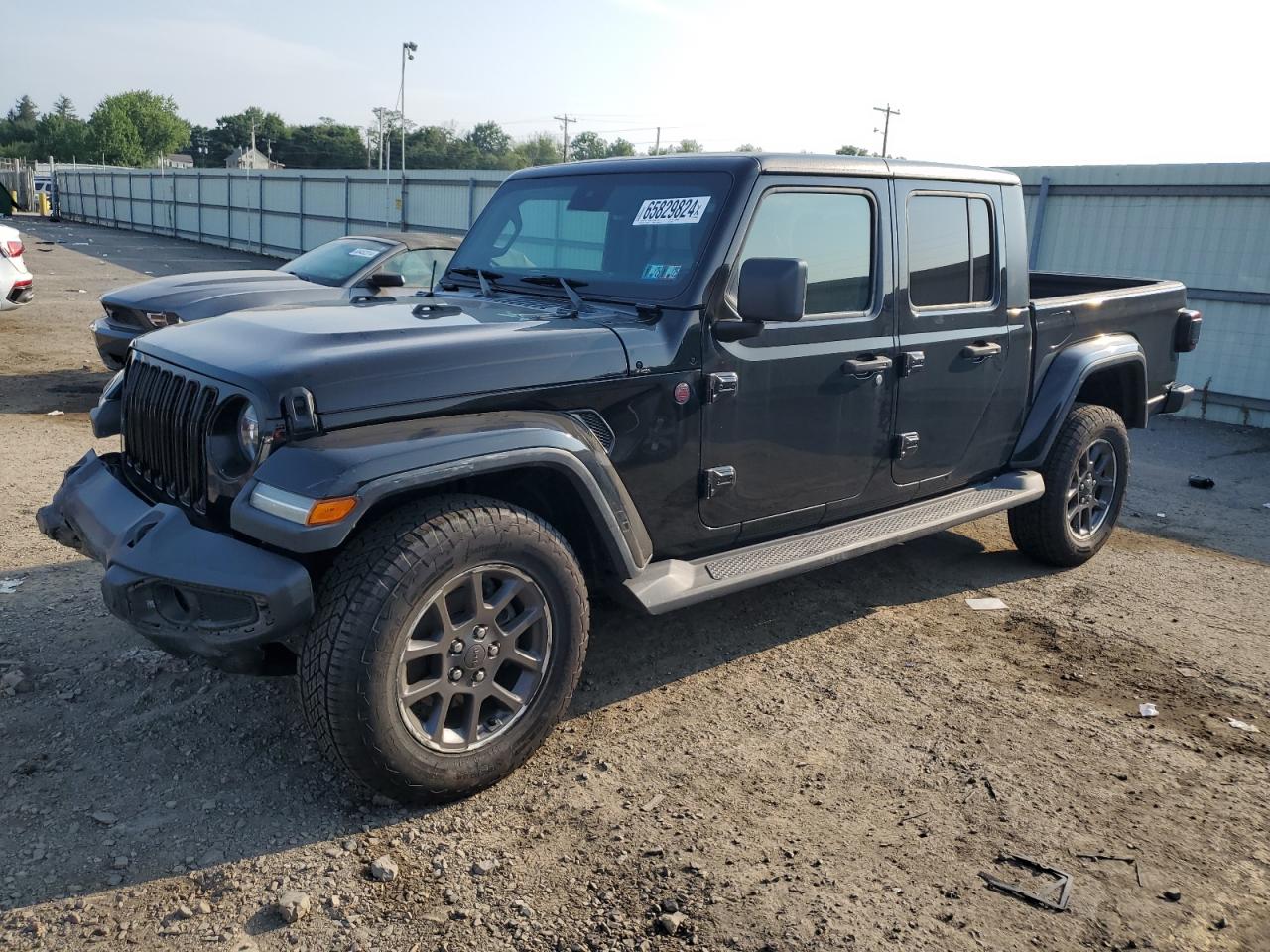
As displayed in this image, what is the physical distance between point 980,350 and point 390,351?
9.22 feet

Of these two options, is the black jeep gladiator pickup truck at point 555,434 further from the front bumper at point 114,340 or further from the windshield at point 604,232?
the front bumper at point 114,340

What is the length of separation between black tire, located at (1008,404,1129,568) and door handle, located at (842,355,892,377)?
1.57 metres

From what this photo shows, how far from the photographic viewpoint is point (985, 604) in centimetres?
504

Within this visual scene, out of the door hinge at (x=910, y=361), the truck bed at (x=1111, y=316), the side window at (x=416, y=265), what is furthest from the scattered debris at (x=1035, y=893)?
the side window at (x=416, y=265)

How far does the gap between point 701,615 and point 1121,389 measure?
9.44 ft

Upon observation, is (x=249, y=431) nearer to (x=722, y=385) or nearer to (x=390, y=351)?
(x=390, y=351)

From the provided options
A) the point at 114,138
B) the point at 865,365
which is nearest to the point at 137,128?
the point at 114,138

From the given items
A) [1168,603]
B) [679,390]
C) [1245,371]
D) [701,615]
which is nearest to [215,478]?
[679,390]

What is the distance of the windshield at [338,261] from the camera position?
874cm

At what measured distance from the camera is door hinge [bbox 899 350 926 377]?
14.0 ft

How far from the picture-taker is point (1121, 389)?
574 cm

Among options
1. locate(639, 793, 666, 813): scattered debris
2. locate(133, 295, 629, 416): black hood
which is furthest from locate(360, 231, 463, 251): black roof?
locate(639, 793, 666, 813): scattered debris

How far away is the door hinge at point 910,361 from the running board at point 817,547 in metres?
0.65

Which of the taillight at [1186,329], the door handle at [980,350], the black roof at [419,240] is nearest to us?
the door handle at [980,350]
